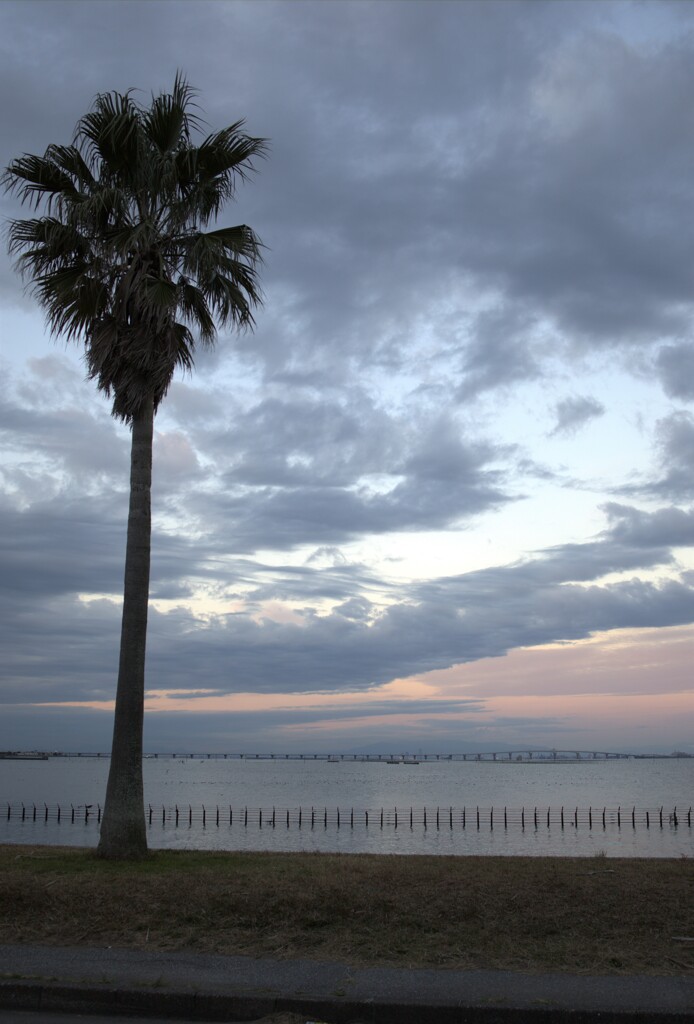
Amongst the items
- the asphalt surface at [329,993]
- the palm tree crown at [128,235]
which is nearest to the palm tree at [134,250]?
the palm tree crown at [128,235]

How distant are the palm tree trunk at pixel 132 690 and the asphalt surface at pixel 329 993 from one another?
692cm

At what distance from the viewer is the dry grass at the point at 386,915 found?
9648 millimetres

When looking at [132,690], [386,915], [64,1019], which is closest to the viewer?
[64,1019]

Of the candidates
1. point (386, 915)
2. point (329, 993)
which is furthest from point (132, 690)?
point (329, 993)

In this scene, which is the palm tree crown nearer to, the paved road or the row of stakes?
the paved road

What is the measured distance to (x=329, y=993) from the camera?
8391 mm

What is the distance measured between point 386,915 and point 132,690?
7504mm

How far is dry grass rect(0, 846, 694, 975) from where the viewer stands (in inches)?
380

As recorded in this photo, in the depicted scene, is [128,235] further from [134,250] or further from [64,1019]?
[64,1019]

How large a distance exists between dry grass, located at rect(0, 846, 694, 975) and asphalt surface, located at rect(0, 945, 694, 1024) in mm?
468

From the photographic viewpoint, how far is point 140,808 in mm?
16938

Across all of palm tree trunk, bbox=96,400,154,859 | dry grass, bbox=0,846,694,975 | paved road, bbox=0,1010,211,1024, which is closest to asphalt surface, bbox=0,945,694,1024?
paved road, bbox=0,1010,211,1024

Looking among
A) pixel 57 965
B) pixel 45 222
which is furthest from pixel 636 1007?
pixel 45 222

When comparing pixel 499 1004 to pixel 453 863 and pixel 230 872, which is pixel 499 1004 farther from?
pixel 453 863
